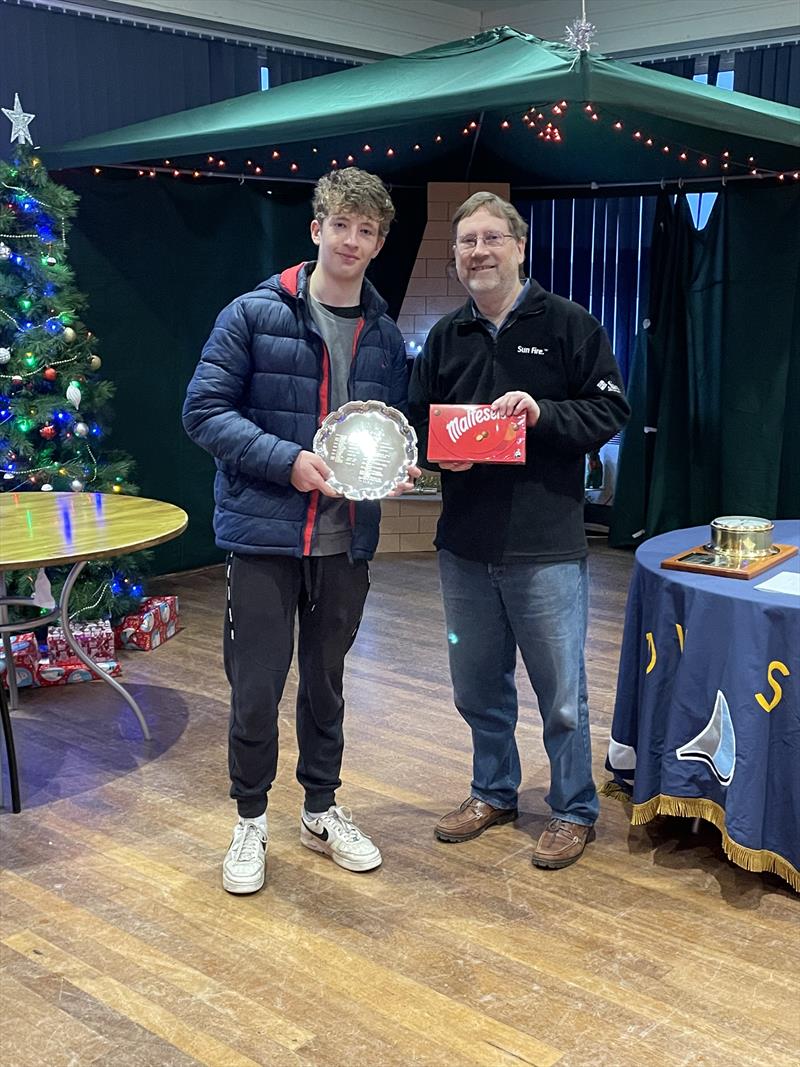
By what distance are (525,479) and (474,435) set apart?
7.3 inches

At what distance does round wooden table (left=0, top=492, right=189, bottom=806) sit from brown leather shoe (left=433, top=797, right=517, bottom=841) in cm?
100

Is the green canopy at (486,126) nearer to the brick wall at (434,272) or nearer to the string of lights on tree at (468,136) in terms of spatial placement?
the string of lights on tree at (468,136)

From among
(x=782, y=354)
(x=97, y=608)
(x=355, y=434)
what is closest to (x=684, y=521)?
(x=782, y=354)

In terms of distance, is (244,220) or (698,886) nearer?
(698,886)

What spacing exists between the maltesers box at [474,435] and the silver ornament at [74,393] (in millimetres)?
2226

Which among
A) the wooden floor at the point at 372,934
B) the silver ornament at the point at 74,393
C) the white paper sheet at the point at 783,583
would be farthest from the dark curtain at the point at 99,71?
the white paper sheet at the point at 783,583

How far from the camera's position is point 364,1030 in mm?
2070

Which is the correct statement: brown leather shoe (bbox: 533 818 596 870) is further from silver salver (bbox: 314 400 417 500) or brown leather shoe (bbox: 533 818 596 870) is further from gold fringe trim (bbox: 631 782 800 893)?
silver salver (bbox: 314 400 417 500)

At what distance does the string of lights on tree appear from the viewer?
5.18m

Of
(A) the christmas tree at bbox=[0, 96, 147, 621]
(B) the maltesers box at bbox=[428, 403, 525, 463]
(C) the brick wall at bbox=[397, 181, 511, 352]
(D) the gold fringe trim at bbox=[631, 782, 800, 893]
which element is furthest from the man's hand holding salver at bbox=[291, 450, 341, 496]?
(C) the brick wall at bbox=[397, 181, 511, 352]

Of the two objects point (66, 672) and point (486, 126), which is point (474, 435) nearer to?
point (66, 672)

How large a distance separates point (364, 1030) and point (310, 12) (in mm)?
5267

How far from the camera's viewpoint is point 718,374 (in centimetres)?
593

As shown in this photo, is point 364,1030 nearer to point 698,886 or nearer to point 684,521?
point 698,886
